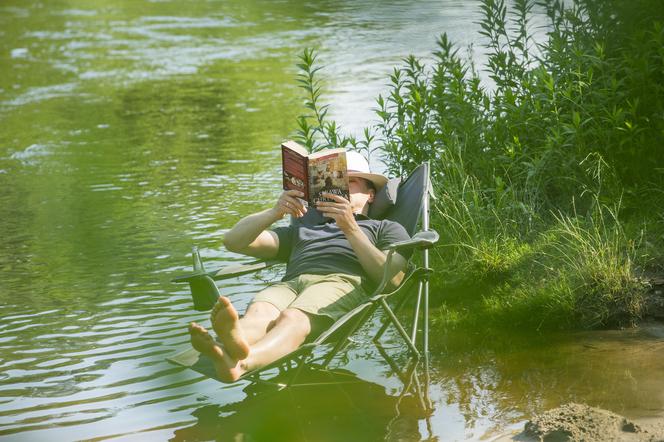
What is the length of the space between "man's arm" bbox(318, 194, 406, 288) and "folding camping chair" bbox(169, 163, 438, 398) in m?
0.07

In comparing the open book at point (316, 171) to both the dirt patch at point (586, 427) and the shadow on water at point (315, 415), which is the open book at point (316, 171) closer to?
the shadow on water at point (315, 415)

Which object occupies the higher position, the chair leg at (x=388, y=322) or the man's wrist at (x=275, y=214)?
the man's wrist at (x=275, y=214)

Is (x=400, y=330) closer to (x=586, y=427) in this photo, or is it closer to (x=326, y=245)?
(x=326, y=245)

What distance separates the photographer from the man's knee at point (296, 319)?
16.7ft

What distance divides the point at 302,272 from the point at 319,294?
386mm

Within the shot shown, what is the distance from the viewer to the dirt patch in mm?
4312

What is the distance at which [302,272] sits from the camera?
5680 millimetres

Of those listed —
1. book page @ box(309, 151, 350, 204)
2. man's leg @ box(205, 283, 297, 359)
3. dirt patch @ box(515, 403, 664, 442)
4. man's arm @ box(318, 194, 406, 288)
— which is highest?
book page @ box(309, 151, 350, 204)

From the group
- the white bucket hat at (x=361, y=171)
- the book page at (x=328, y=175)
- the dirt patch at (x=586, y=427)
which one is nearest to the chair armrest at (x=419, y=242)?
the book page at (x=328, y=175)

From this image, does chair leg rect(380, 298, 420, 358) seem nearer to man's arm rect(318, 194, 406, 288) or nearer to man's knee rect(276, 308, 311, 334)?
man's arm rect(318, 194, 406, 288)

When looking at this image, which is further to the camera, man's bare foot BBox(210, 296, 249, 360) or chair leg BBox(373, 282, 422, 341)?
chair leg BBox(373, 282, 422, 341)

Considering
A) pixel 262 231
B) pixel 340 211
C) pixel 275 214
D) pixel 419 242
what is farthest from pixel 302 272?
pixel 419 242

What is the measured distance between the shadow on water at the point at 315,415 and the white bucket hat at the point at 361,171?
47.8 inches

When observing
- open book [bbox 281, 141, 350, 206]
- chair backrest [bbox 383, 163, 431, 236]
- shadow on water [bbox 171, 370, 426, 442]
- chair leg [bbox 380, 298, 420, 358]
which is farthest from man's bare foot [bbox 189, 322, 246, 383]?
chair backrest [bbox 383, 163, 431, 236]
